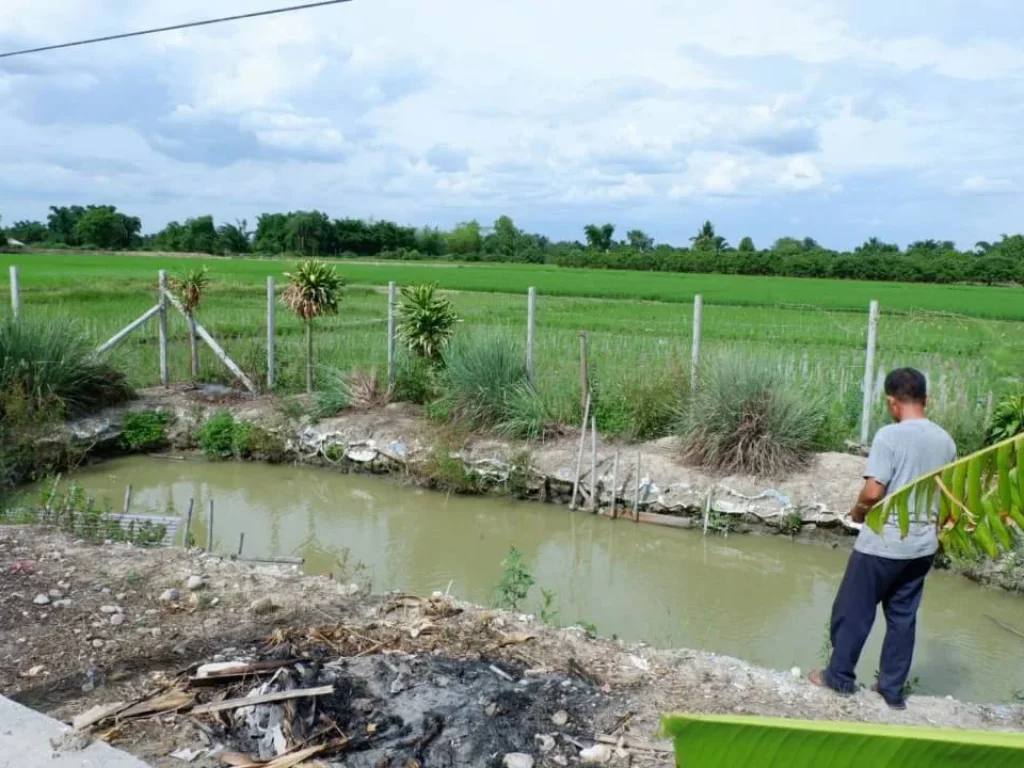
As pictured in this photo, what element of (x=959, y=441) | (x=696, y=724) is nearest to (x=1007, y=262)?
(x=959, y=441)

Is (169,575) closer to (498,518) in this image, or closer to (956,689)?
(498,518)

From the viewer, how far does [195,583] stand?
504 cm

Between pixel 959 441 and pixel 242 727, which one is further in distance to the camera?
pixel 959 441

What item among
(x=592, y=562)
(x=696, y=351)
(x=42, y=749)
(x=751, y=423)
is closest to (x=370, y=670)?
(x=42, y=749)

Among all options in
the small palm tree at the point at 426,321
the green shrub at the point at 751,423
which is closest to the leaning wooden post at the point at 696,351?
the green shrub at the point at 751,423

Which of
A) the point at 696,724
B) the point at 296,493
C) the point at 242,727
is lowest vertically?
the point at 296,493

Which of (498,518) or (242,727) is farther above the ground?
(242,727)

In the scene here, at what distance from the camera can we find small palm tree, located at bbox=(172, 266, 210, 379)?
38.2 feet

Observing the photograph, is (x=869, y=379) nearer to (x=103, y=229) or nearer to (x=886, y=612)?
(x=886, y=612)

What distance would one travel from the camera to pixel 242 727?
3488mm

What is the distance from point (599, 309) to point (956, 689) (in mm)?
19395

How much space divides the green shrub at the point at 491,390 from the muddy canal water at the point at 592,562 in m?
1.01

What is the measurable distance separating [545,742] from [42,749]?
1.83m

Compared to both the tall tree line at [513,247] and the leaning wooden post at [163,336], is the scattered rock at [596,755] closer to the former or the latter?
the leaning wooden post at [163,336]
